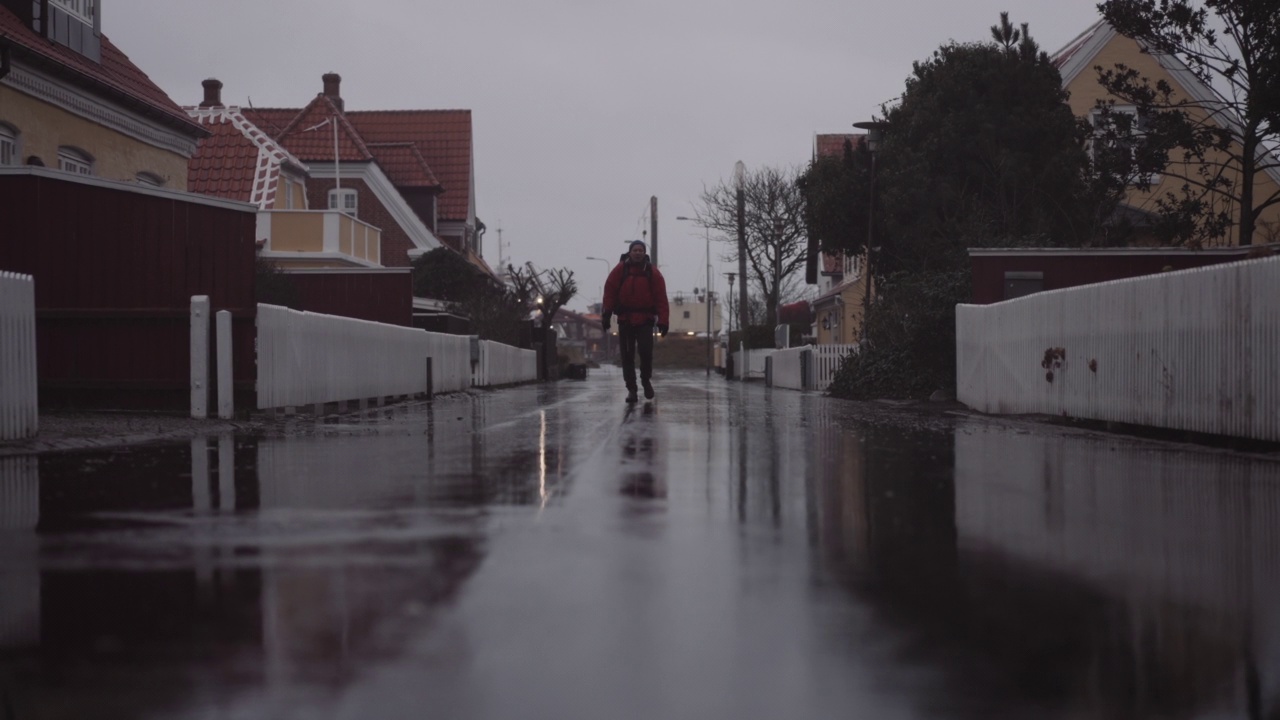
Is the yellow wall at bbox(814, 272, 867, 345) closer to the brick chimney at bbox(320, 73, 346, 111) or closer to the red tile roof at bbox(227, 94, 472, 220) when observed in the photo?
the red tile roof at bbox(227, 94, 472, 220)

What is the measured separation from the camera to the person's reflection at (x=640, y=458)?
641 cm

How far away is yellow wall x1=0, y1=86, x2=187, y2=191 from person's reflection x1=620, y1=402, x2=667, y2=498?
11519mm

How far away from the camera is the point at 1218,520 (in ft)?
18.4

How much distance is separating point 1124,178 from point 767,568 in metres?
22.4

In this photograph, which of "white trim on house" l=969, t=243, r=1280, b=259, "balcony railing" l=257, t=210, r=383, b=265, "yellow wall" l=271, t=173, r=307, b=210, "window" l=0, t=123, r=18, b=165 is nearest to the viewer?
"window" l=0, t=123, r=18, b=165

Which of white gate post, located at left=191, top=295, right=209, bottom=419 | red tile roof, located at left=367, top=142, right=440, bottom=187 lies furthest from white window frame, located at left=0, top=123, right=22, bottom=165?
red tile roof, located at left=367, top=142, right=440, bottom=187

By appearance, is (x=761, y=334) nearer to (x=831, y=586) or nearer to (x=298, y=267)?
(x=298, y=267)

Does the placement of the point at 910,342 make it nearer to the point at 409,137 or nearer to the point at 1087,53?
the point at 1087,53

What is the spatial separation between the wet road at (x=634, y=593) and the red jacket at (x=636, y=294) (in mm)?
7914

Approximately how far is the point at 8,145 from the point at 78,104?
7.53 ft

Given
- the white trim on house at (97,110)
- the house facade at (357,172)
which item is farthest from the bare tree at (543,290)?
the white trim on house at (97,110)

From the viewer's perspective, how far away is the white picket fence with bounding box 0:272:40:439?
30.3 feet

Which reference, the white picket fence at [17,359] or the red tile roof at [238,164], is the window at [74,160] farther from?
the red tile roof at [238,164]

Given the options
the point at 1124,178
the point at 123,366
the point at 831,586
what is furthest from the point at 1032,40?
the point at 831,586
